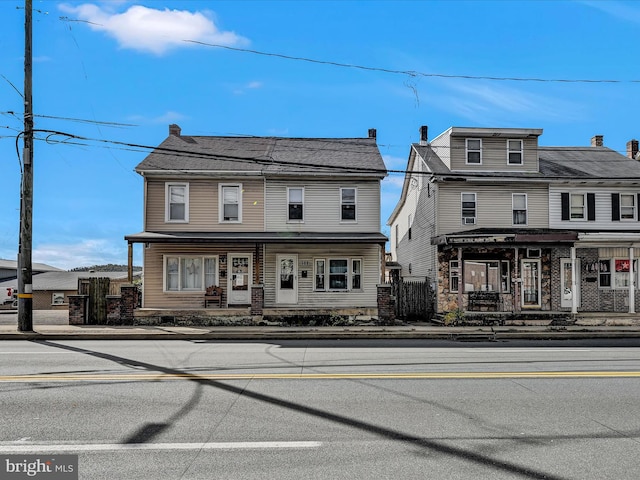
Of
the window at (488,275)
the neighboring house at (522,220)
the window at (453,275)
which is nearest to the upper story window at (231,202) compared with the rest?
the neighboring house at (522,220)

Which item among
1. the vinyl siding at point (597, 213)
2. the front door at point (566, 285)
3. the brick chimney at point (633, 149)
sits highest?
the brick chimney at point (633, 149)

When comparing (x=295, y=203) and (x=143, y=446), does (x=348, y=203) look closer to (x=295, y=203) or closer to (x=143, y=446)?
(x=295, y=203)

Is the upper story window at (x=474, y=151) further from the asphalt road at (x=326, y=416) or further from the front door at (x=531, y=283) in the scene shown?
the asphalt road at (x=326, y=416)

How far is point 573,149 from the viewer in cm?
2805

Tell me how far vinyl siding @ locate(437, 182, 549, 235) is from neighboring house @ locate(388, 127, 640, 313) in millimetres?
45

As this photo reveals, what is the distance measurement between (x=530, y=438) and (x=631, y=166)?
24.5 meters

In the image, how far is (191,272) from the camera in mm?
23344

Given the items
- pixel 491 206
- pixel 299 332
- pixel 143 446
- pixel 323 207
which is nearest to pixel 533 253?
pixel 491 206

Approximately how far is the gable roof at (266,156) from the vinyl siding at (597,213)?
26.1 feet

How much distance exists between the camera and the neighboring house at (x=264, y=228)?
22.9 metres

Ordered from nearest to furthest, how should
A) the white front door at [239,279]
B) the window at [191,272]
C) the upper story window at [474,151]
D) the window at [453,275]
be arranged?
1. the window at [453,275]
2. the window at [191,272]
3. the white front door at [239,279]
4. the upper story window at [474,151]

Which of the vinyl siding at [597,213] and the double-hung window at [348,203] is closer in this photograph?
the double-hung window at [348,203]

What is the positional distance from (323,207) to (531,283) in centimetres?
997

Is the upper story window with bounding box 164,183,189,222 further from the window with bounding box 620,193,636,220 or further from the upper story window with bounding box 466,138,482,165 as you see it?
the window with bounding box 620,193,636,220
